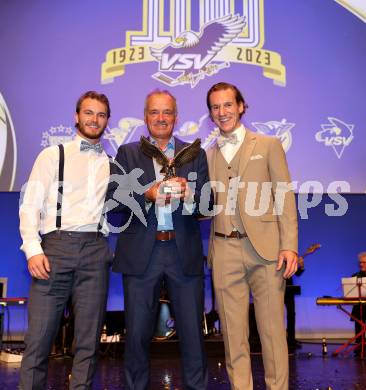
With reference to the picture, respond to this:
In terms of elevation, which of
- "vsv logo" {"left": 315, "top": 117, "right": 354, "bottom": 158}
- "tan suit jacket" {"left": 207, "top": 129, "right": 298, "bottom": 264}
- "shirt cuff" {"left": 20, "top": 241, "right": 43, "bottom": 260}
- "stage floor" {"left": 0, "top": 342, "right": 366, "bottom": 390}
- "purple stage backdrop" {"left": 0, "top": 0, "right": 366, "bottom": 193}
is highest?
"purple stage backdrop" {"left": 0, "top": 0, "right": 366, "bottom": 193}

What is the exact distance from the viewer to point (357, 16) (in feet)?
18.5

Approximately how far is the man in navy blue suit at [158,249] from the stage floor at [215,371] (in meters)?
1.13

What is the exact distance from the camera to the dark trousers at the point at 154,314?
8.76ft

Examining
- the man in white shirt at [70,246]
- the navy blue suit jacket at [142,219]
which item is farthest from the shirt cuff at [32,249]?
the navy blue suit jacket at [142,219]

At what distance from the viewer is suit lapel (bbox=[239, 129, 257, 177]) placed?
287cm

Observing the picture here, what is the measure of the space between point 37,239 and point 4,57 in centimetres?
338

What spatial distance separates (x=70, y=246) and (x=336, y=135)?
3.61 meters

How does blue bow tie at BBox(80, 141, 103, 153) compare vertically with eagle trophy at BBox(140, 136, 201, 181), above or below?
above

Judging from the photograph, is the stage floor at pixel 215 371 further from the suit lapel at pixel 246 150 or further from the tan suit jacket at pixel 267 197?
Answer: the suit lapel at pixel 246 150

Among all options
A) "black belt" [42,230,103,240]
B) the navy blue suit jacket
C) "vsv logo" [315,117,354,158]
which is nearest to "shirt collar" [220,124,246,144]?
the navy blue suit jacket

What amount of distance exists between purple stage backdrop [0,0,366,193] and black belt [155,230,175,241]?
281 centimetres

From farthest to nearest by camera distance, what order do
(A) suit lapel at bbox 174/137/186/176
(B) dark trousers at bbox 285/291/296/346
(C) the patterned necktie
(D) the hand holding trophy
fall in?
(B) dark trousers at bbox 285/291/296/346 < (C) the patterned necktie < (A) suit lapel at bbox 174/137/186/176 < (D) the hand holding trophy

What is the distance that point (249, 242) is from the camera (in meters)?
2.78

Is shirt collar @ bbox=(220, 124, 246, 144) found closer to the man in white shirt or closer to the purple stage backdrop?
the man in white shirt
